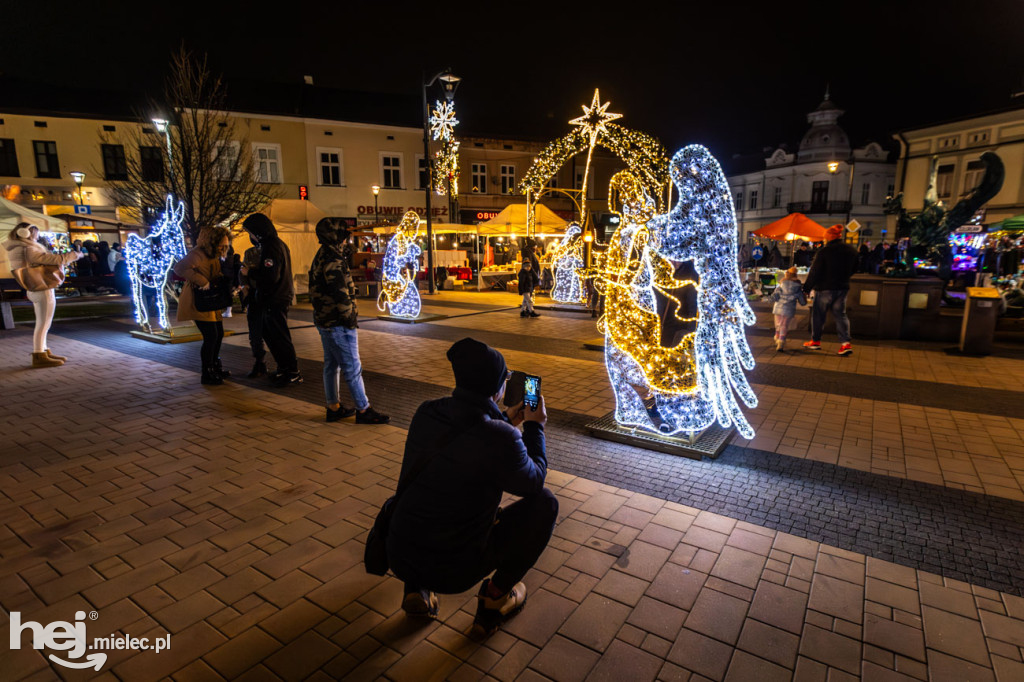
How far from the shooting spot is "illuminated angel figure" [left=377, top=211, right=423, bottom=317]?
38.5ft

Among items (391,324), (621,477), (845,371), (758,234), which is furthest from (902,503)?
(758,234)

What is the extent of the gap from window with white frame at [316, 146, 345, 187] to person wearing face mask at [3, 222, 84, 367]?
68.2ft

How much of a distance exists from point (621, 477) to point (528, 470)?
2.22 meters

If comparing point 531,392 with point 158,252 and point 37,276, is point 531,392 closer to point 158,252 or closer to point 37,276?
point 37,276

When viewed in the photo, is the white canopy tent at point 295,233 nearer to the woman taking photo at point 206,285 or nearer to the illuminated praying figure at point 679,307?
the woman taking photo at point 206,285

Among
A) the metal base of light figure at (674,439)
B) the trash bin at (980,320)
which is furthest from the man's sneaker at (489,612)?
the trash bin at (980,320)

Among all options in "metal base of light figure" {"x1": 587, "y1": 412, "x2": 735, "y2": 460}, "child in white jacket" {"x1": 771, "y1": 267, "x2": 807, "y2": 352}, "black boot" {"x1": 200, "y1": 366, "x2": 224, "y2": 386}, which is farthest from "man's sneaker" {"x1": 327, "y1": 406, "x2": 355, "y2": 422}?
"child in white jacket" {"x1": 771, "y1": 267, "x2": 807, "y2": 352}

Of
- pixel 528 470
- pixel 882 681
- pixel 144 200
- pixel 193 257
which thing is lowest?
pixel 882 681

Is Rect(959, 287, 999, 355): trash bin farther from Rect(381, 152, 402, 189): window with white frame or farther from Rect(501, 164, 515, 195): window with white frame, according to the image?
Rect(501, 164, 515, 195): window with white frame

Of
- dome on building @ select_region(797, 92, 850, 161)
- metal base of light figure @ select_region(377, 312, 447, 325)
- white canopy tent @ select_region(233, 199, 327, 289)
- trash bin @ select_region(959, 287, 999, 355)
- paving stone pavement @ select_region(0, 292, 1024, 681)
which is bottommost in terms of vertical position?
paving stone pavement @ select_region(0, 292, 1024, 681)

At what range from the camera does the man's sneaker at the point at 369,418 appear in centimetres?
548

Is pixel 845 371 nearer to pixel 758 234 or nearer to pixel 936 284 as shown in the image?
pixel 936 284

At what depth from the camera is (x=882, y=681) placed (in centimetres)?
227

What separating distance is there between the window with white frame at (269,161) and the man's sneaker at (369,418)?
79.6 ft
